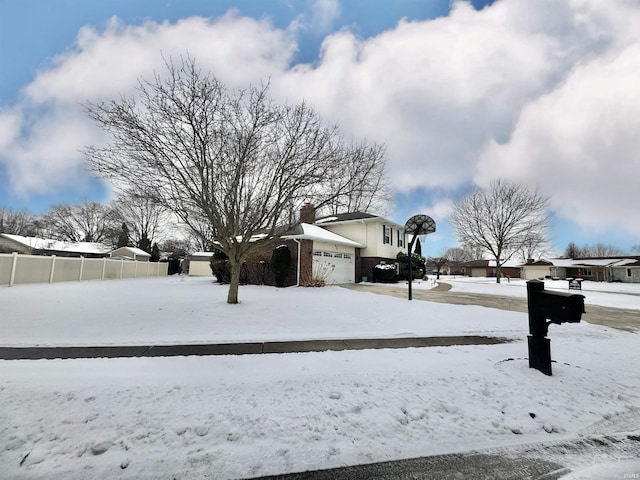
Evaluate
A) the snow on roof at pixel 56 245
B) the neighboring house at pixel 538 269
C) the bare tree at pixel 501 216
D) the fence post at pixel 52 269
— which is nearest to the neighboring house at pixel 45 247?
the snow on roof at pixel 56 245

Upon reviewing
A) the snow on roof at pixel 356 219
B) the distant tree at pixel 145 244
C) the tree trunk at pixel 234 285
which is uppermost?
the snow on roof at pixel 356 219

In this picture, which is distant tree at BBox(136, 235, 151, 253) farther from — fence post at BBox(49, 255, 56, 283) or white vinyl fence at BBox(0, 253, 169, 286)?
fence post at BBox(49, 255, 56, 283)

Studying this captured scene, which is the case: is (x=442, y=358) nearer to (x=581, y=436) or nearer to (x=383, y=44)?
(x=581, y=436)

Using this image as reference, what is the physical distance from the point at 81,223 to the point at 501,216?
189ft

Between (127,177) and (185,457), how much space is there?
8.93m

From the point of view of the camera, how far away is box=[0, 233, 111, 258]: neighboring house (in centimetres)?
3412

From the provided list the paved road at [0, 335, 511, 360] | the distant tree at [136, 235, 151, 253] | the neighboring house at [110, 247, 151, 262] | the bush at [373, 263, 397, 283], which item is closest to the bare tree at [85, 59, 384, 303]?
the paved road at [0, 335, 511, 360]

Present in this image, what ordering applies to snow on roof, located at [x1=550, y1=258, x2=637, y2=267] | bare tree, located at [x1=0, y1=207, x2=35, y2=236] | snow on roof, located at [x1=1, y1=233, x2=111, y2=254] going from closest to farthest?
1. snow on roof, located at [x1=1, y1=233, x2=111, y2=254]
2. snow on roof, located at [x1=550, y1=258, x2=637, y2=267]
3. bare tree, located at [x1=0, y1=207, x2=35, y2=236]

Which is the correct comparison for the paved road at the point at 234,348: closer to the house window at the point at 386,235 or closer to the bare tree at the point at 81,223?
the house window at the point at 386,235

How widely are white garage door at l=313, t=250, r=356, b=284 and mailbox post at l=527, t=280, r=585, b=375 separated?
13.9m

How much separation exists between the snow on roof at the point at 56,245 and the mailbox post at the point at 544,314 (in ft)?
157

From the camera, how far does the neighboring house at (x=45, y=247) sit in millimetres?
34125

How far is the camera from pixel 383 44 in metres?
10.3

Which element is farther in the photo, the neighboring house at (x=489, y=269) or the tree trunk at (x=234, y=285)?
the neighboring house at (x=489, y=269)
